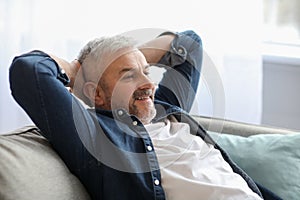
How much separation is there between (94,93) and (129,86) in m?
0.10

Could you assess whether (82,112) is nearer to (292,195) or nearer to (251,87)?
(292,195)

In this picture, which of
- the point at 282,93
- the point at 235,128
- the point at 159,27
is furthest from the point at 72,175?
the point at 282,93

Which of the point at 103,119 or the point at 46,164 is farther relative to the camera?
the point at 103,119

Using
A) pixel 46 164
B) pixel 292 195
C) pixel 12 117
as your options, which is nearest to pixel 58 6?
pixel 12 117

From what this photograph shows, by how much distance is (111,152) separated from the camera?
1267mm

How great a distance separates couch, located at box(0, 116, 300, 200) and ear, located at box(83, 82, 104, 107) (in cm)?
17

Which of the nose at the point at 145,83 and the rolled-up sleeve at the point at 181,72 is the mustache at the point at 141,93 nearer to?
the nose at the point at 145,83

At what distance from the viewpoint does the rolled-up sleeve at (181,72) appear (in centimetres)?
155

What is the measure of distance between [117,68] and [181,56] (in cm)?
30

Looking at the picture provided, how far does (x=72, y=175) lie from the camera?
122 cm

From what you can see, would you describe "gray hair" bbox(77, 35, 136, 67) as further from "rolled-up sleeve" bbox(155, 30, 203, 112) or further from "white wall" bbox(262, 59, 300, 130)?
"white wall" bbox(262, 59, 300, 130)

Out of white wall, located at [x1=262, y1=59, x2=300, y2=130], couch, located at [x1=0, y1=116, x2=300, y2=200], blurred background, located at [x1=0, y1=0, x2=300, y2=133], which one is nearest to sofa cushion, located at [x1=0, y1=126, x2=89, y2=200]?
couch, located at [x1=0, y1=116, x2=300, y2=200]

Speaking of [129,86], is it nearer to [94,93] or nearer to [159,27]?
[94,93]

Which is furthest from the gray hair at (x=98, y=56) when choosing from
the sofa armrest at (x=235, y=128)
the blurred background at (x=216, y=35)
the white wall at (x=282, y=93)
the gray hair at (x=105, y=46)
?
the white wall at (x=282, y=93)
